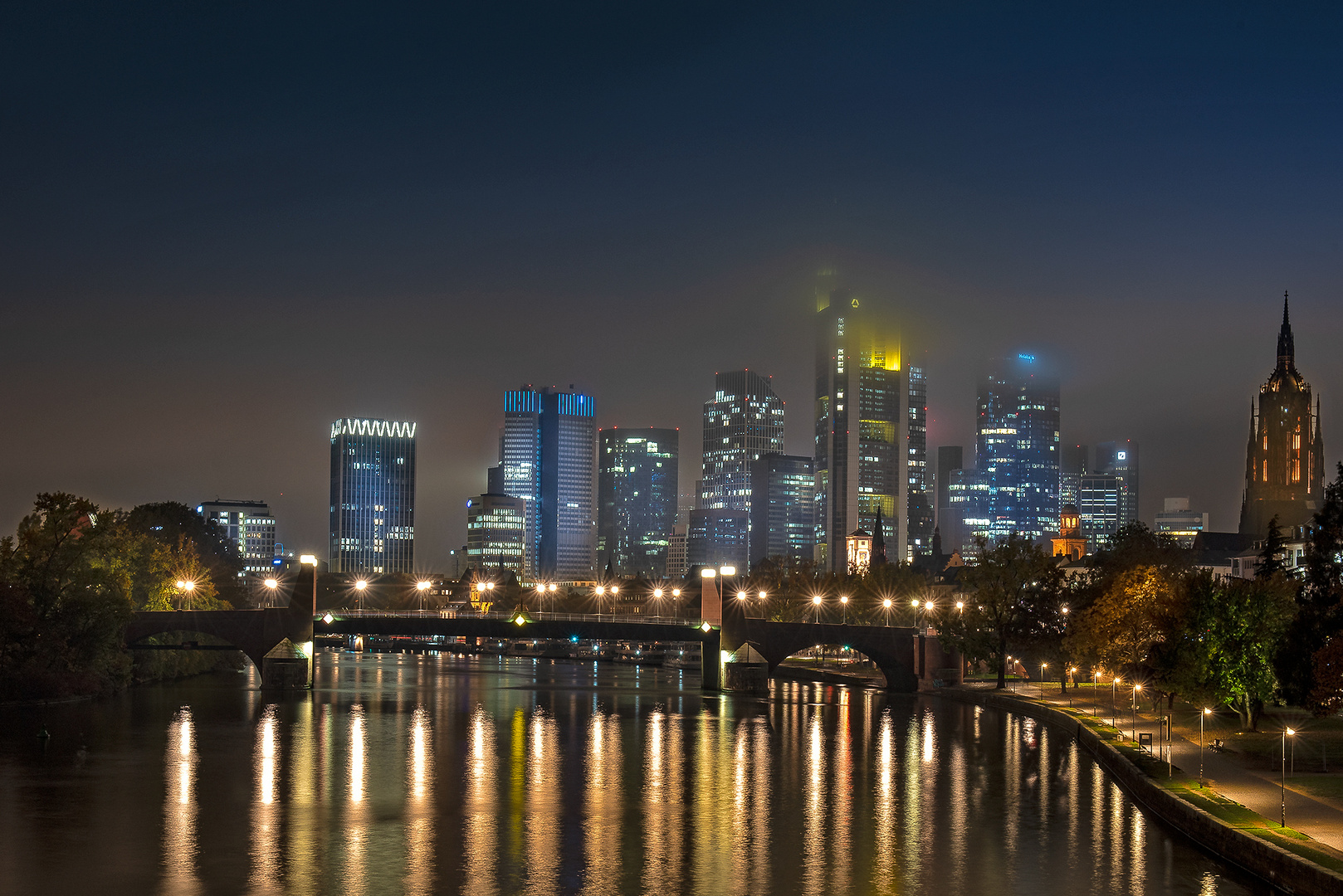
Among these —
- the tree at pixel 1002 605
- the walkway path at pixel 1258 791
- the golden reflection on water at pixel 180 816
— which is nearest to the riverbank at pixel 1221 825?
the walkway path at pixel 1258 791

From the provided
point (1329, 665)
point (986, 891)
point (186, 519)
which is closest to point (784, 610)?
point (186, 519)

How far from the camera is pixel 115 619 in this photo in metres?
115

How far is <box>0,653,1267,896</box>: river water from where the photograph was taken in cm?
4825

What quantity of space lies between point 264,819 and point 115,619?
6339 centimetres

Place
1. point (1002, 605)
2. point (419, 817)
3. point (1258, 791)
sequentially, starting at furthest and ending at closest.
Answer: point (1002, 605), point (419, 817), point (1258, 791)

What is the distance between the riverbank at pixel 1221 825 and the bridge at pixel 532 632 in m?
45.1

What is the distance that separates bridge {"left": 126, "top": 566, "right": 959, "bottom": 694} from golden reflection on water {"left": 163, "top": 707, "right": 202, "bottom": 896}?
3643 centimetres

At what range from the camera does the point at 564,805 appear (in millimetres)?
63062

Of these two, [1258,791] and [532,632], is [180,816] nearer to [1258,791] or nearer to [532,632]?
[1258,791]

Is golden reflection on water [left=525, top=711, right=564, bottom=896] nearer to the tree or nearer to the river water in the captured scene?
the river water

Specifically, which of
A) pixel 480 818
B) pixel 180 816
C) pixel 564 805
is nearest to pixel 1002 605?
pixel 564 805

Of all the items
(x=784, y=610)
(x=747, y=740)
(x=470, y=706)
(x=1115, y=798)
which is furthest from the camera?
(x=784, y=610)

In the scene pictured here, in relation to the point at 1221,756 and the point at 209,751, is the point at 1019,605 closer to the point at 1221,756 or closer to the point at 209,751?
the point at 1221,756

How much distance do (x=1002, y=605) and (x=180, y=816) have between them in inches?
3223
